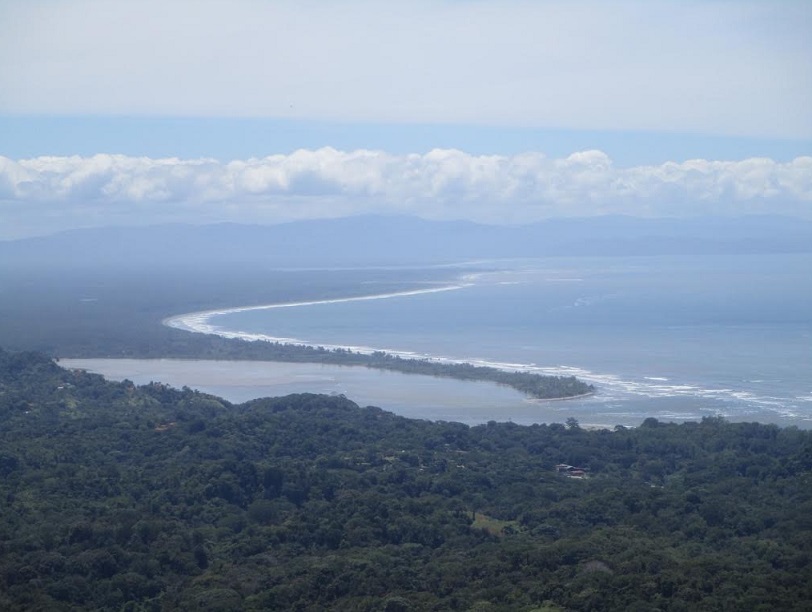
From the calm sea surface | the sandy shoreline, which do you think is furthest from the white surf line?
the sandy shoreline

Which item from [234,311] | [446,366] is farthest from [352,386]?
[234,311]

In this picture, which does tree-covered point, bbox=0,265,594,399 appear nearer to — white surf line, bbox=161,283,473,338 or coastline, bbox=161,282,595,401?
coastline, bbox=161,282,595,401

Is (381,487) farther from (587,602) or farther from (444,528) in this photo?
(587,602)

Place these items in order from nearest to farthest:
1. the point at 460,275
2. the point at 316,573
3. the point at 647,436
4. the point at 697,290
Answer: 1. the point at 316,573
2. the point at 647,436
3. the point at 697,290
4. the point at 460,275

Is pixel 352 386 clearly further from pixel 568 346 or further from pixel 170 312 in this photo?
pixel 170 312

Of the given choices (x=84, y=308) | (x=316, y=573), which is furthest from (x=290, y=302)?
(x=316, y=573)

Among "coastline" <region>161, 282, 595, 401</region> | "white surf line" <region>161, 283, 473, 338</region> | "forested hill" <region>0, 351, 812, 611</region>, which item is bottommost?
"forested hill" <region>0, 351, 812, 611</region>
